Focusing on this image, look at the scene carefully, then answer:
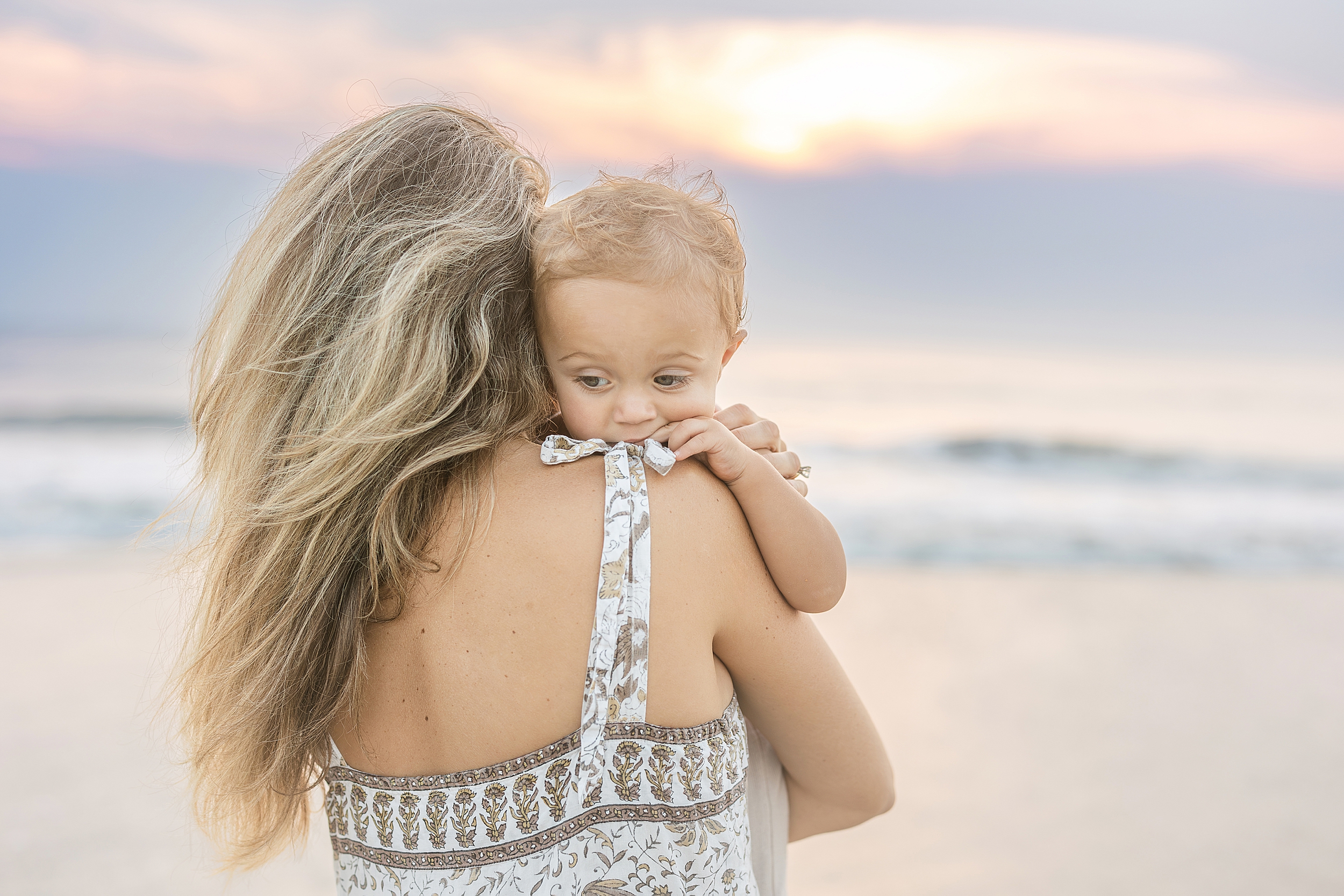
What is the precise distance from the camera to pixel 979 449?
10.0 metres

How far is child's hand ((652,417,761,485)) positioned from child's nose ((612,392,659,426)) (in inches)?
4.3

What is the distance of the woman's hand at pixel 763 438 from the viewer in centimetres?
142

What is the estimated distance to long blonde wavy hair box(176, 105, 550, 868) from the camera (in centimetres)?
116

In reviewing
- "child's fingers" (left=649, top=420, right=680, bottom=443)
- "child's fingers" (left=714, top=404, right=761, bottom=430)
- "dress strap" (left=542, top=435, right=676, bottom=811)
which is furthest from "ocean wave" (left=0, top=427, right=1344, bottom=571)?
"dress strap" (left=542, top=435, right=676, bottom=811)

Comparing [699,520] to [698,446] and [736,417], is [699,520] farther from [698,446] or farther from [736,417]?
[736,417]

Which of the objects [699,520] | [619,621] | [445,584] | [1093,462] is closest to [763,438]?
[699,520]

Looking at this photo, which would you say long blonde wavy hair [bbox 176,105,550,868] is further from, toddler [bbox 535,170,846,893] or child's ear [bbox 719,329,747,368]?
child's ear [bbox 719,329,747,368]

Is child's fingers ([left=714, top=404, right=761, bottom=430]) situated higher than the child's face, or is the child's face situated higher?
the child's face

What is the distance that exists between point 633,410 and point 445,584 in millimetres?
404

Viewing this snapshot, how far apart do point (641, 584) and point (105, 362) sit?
1326 centimetres

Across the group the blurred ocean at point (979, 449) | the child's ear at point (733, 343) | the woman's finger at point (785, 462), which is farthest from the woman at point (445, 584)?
the blurred ocean at point (979, 449)

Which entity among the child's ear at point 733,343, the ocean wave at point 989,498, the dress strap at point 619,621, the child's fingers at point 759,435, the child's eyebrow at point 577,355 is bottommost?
the dress strap at point 619,621

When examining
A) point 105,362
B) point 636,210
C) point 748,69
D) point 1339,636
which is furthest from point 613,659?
point 105,362

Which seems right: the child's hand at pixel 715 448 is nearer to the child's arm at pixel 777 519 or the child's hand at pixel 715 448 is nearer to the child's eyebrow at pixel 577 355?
the child's arm at pixel 777 519
